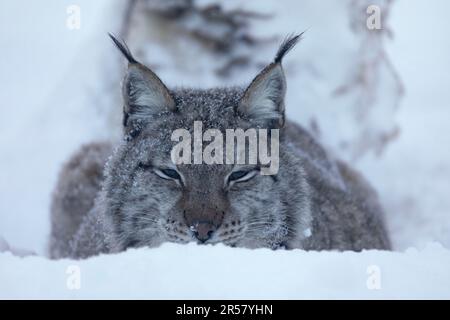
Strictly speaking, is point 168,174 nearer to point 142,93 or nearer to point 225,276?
point 142,93

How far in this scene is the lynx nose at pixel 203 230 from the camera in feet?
14.8

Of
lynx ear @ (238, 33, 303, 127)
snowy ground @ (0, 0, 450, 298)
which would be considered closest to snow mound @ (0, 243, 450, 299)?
snowy ground @ (0, 0, 450, 298)

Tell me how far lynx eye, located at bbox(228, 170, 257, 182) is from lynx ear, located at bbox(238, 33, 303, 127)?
389 millimetres

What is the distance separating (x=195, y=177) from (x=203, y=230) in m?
0.38

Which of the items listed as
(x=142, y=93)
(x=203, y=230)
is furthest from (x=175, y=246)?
(x=142, y=93)

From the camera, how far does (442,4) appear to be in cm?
1141

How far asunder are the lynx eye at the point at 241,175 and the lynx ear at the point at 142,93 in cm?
59

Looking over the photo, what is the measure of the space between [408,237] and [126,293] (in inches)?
172

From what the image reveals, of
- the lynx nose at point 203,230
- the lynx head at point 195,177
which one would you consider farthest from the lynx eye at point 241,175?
the lynx nose at point 203,230

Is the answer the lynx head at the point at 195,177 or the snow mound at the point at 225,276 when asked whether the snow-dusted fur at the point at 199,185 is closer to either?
the lynx head at the point at 195,177

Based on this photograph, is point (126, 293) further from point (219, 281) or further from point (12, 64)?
point (12, 64)

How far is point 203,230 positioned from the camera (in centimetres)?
451

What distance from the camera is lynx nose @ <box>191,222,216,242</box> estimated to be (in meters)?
4.50

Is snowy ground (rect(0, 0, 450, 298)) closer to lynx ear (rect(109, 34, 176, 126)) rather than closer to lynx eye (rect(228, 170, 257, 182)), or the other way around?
lynx eye (rect(228, 170, 257, 182))
